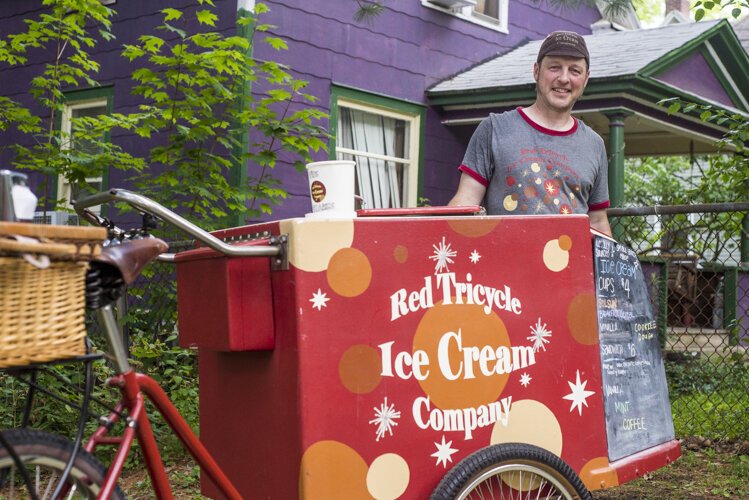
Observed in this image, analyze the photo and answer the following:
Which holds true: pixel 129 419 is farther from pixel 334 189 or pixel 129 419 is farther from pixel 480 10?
pixel 480 10

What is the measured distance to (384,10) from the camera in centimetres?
937

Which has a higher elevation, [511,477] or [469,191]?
[469,191]

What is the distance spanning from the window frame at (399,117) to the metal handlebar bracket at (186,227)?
6356 millimetres

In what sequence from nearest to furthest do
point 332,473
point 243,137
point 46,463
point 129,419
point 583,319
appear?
1. point 46,463
2. point 129,419
3. point 332,473
4. point 583,319
5. point 243,137

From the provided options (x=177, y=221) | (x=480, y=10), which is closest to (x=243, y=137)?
(x=480, y=10)

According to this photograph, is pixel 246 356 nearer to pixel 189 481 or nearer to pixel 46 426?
pixel 189 481

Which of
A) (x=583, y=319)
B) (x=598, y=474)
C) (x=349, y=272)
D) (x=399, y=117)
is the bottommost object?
(x=598, y=474)

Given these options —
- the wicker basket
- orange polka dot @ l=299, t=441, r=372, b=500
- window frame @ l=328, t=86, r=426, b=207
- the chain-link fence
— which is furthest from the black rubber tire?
window frame @ l=328, t=86, r=426, b=207

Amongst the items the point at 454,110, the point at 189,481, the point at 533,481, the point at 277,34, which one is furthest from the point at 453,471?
the point at 454,110

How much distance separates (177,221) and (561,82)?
5.63 feet

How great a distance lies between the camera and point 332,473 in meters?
2.58

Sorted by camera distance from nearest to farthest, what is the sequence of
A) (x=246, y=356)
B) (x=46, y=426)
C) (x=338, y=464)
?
(x=338, y=464)
(x=246, y=356)
(x=46, y=426)

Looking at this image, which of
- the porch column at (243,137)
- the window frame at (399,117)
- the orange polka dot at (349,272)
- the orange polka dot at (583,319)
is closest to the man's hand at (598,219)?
the orange polka dot at (583,319)

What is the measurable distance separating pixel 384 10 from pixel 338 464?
7.36 m
